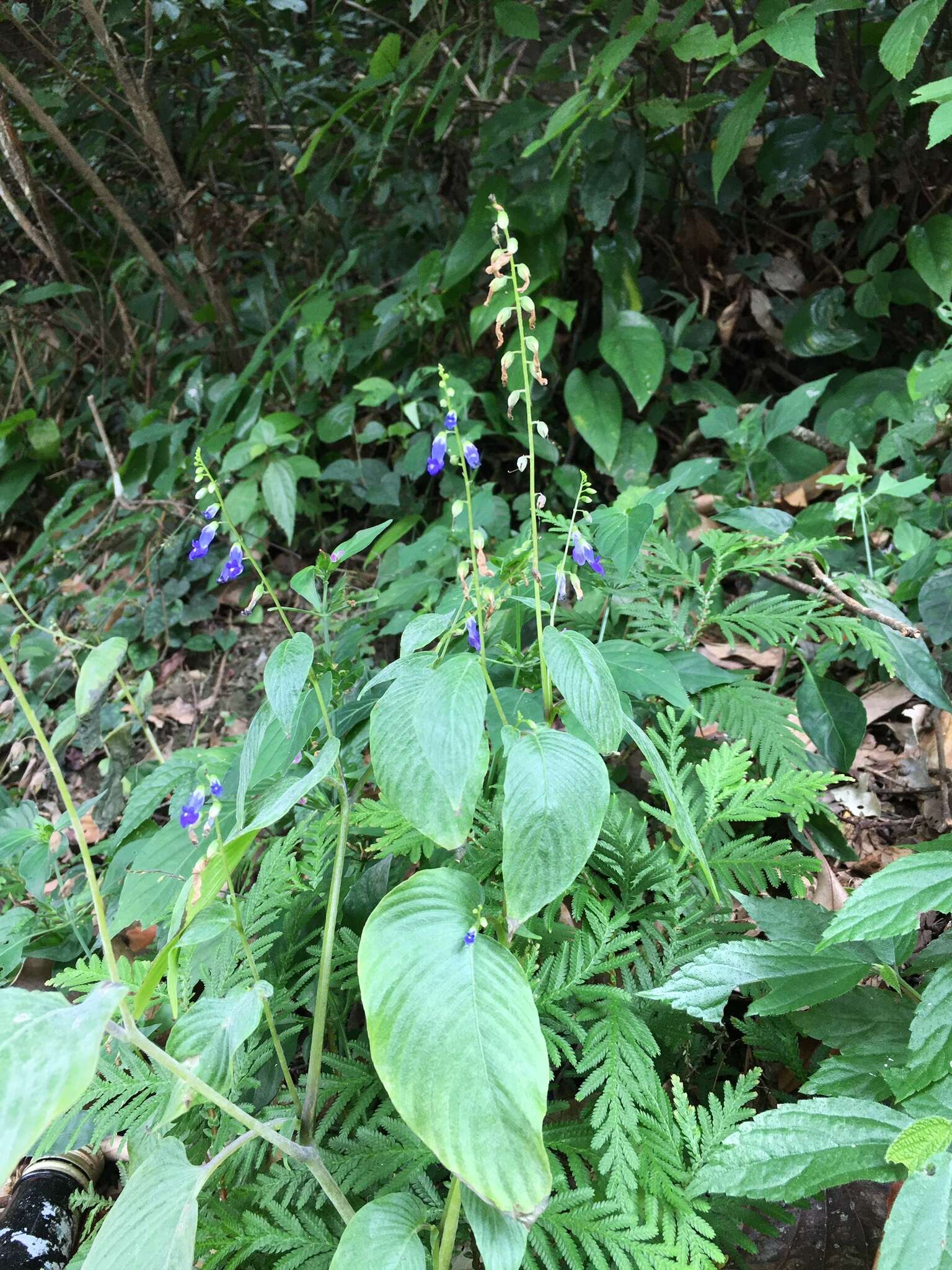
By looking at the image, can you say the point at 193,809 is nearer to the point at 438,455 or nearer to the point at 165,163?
the point at 438,455

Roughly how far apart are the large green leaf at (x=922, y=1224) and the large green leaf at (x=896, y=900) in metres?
0.15

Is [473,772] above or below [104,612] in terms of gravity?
above

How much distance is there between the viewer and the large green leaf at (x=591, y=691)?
74 centimetres

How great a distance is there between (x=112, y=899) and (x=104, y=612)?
5.77 feet

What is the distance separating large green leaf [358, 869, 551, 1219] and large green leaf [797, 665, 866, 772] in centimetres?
79

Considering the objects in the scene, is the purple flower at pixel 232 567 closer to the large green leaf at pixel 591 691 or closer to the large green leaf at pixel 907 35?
the large green leaf at pixel 591 691

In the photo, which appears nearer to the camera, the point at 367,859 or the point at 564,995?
the point at 564,995

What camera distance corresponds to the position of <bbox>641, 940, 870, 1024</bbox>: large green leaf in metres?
0.75

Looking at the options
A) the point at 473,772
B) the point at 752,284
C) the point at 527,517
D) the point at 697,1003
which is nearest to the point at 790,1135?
the point at 697,1003

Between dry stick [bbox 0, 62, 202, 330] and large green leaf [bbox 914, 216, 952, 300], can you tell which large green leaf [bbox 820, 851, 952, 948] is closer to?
large green leaf [bbox 914, 216, 952, 300]

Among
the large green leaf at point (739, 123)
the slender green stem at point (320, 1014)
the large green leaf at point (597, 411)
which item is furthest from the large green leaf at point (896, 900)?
the large green leaf at point (739, 123)

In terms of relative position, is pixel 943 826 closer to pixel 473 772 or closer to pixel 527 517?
pixel 473 772

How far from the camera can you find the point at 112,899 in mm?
1379

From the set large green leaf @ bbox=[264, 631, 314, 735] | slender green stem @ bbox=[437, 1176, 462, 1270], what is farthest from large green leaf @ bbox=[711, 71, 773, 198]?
slender green stem @ bbox=[437, 1176, 462, 1270]
